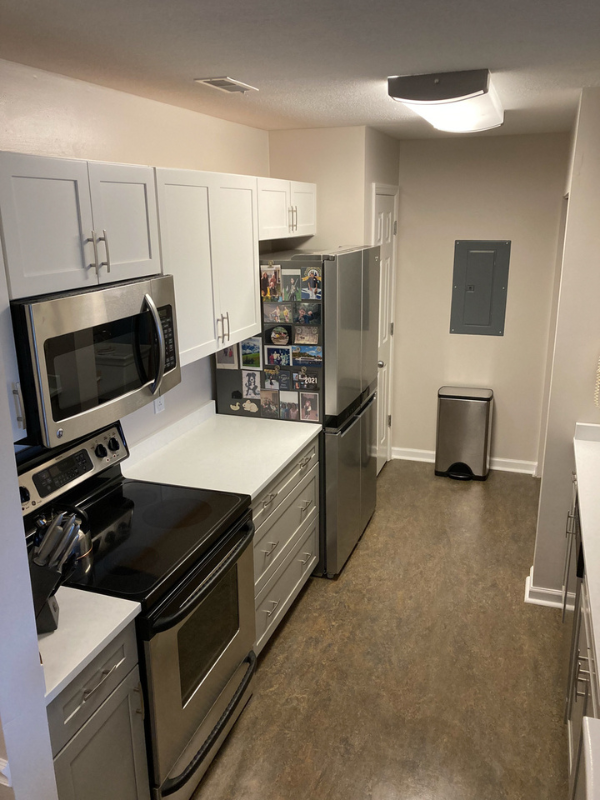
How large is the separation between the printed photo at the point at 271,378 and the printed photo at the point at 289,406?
0.19ft

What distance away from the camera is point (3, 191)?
152 centimetres

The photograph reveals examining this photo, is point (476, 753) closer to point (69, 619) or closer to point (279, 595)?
point (279, 595)

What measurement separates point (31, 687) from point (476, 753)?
180 cm

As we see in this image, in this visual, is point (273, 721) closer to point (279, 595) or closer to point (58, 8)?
point (279, 595)

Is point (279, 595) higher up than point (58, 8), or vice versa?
point (58, 8)

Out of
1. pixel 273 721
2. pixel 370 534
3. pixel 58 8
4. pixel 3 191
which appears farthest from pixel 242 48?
pixel 370 534

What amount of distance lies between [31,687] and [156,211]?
4.94 ft

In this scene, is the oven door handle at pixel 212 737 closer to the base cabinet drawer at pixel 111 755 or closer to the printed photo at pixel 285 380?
the base cabinet drawer at pixel 111 755

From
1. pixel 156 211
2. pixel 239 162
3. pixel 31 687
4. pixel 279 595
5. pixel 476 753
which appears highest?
pixel 239 162

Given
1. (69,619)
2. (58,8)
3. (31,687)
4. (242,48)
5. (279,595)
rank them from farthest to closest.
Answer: (279,595) < (242,48) < (69,619) < (58,8) < (31,687)

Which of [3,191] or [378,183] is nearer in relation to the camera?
[3,191]

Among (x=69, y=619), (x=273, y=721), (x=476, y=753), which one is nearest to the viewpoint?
(x=69, y=619)

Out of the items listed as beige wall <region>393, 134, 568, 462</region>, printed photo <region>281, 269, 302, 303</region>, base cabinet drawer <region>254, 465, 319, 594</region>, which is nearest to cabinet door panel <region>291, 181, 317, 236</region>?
printed photo <region>281, 269, 302, 303</region>

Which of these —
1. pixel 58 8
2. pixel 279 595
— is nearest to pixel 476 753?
pixel 279 595
